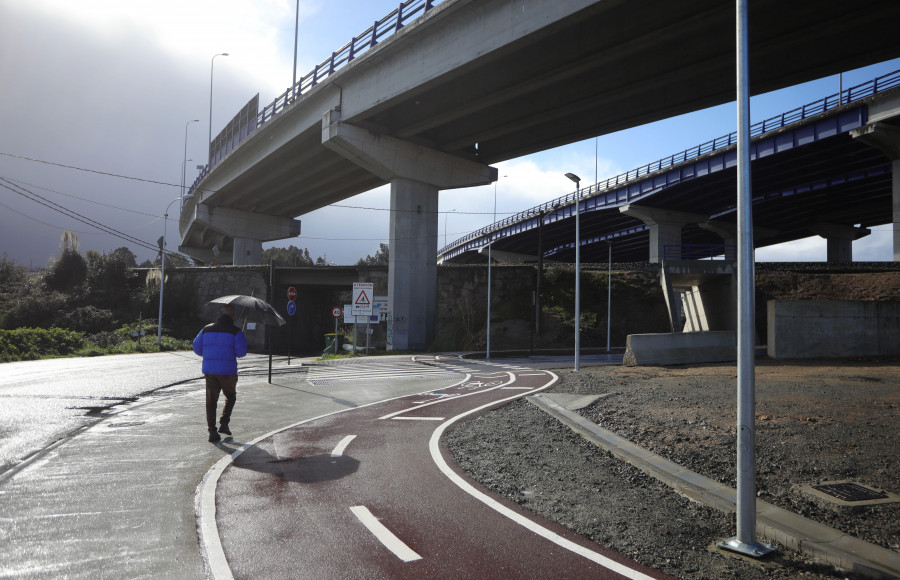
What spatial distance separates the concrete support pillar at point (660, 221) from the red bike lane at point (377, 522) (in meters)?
44.6

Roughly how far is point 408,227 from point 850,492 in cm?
2625

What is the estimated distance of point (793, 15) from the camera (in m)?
19.7

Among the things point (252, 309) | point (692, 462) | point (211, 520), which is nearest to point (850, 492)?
point (692, 462)

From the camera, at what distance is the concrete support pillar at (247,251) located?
167 ft

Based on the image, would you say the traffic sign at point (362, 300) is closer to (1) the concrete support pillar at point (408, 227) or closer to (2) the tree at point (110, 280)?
(1) the concrete support pillar at point (408, 227)

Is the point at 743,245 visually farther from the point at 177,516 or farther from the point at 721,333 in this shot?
the point at 721,333

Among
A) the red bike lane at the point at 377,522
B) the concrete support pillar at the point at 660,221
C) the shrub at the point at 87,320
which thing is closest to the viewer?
the red bike lane at the point at 377,522

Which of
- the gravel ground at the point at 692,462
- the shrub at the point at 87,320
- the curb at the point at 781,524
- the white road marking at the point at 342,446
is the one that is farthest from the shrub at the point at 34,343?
the curb at the point at 781,524

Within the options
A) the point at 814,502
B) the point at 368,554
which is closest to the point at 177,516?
the point at 368,554

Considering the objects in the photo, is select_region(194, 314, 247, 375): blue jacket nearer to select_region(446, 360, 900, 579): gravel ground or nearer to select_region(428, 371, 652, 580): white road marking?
select_region(428, 371, 652, 580): white road marking

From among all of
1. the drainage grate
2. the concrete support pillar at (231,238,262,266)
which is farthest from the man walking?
the concrete support pillar at (231,238,262,266)

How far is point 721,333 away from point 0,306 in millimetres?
43720

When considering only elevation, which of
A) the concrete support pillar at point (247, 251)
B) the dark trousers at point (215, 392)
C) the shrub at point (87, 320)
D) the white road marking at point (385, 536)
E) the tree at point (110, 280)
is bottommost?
the white road marking at point (385, 536)

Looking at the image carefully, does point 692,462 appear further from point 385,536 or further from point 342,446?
point 342,446
